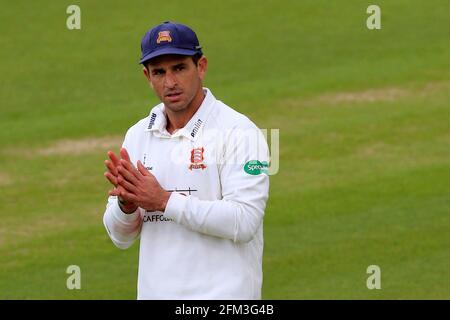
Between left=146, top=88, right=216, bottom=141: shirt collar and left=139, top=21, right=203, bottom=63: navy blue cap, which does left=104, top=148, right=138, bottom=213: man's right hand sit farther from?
left=139, top=21, right=203, bottom=63: navy blue cap

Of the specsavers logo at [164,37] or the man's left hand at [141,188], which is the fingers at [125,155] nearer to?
the man's left hand at [141,188]

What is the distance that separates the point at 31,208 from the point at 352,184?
12.4 feet

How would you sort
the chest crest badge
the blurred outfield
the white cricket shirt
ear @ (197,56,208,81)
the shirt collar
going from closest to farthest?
the white cricket shirt → the chest crest badge → the shirt collar → ear @ (197,56,208,81) → the blurred outfield

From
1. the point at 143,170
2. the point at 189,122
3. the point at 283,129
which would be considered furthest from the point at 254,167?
the point at 283,129

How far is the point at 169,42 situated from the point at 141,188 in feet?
2.45

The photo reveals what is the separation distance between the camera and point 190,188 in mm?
5836

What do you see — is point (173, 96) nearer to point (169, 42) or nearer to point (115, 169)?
point (169, 42)

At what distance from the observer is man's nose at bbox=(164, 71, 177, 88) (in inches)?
231

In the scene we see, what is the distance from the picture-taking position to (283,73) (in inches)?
722

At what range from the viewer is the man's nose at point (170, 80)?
5.87 meters

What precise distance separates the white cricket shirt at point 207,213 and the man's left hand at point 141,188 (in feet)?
0.20

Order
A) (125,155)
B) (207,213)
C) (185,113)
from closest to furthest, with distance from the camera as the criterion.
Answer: (207,213) < (125,155) < (185,113)

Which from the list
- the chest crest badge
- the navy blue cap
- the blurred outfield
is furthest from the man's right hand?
the blurred outfield

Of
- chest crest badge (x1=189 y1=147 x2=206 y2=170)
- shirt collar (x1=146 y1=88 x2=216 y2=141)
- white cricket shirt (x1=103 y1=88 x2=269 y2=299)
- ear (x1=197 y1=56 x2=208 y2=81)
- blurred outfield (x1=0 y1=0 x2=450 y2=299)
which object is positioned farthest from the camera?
blurred outfield (x1=0 y1=0 x2=450 y2=299)
